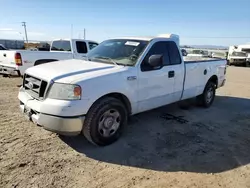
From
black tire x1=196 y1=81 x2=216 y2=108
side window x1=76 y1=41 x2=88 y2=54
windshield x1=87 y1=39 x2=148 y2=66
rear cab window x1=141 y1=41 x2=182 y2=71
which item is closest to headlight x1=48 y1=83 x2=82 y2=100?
windshield x1=87 y1=39 x2=148 y2=66

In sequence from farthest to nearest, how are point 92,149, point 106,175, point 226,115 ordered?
point 226,115
point 92,149
point 106,175

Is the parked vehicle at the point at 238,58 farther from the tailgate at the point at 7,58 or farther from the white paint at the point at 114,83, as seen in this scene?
the tailgate at the point at 7,58

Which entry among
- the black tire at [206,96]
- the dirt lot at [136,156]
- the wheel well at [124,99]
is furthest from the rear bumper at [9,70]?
the black tire at [206,96]

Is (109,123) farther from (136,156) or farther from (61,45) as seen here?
(61,45)

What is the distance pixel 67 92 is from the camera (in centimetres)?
354

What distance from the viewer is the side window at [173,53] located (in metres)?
5.33

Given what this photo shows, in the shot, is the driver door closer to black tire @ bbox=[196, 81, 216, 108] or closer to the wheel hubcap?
the wheel hubcap

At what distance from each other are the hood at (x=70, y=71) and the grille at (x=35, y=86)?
0.27ft

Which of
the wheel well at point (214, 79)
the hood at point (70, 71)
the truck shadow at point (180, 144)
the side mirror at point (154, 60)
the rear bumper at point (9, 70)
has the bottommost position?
the truck shadow at point (180, 144)

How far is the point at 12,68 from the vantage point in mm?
8273

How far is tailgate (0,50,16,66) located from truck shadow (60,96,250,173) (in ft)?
16.7

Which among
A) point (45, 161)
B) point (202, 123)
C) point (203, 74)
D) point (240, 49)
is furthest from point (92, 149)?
point (240, 49)

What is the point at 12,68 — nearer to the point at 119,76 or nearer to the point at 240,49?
the point at 119,76

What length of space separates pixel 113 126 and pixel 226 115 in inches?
141
